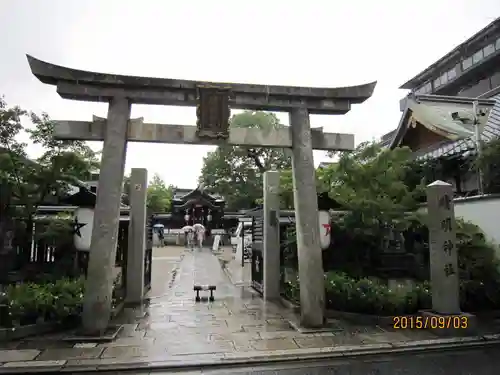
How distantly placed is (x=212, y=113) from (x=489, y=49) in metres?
31.5

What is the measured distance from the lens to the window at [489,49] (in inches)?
1209

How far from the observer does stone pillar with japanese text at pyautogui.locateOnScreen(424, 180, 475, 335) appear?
29.4ft

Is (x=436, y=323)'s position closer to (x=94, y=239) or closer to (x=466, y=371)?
(x=466, y=371)

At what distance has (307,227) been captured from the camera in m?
9.21

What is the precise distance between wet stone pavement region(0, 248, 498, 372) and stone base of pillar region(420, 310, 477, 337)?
438 millimetres

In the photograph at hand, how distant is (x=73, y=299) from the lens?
Answer: 28.9ft

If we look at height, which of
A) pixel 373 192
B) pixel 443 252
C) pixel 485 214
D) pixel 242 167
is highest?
pixel 242 167

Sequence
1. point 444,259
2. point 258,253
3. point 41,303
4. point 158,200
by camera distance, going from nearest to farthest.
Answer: point 41,303 → point 444,259 → point 258,253 → point 158,200

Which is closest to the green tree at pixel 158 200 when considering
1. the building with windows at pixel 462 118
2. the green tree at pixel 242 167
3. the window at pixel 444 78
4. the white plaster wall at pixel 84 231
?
the green tree at pixel 242 167

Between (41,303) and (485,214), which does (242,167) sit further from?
(41,303)

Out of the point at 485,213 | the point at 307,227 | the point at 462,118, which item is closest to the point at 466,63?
the point at 462,118

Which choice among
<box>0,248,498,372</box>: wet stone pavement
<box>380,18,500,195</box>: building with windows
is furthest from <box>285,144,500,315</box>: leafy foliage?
<box>380,18,500,195</box>: building with windows

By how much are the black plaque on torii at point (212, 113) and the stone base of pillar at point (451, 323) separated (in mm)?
6388

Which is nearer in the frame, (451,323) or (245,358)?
(245,358)
